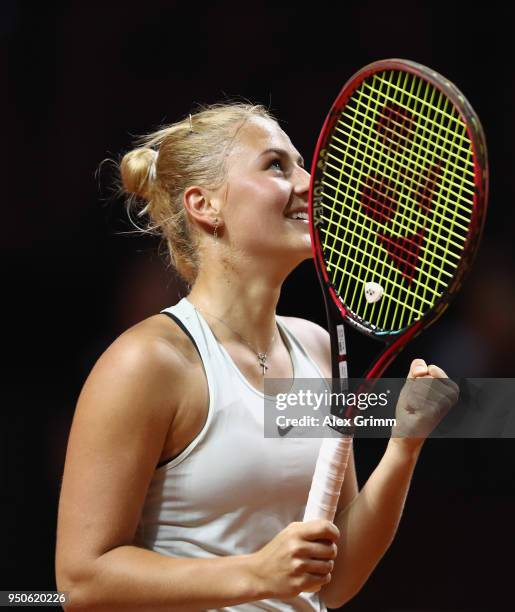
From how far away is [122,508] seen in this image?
1127mm

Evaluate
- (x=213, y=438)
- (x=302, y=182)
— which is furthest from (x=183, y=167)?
(x=213, y=438)

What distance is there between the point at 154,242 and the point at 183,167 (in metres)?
1.24

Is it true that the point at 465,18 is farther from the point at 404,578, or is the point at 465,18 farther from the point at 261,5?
the point at 404,578

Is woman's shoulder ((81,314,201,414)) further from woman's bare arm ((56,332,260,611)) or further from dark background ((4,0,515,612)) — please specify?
dark background ((4,0,515,612))

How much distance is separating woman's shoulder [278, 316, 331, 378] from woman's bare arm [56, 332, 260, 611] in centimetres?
35

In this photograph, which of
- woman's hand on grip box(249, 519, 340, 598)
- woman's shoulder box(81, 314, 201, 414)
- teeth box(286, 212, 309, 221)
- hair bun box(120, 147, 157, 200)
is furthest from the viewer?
hair bun box(120, 147, 157, 200)

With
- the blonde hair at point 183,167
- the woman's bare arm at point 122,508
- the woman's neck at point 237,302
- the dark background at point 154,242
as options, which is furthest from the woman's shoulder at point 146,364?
the dark background at point 154,242

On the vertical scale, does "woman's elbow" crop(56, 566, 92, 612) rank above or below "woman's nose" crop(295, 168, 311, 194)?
below

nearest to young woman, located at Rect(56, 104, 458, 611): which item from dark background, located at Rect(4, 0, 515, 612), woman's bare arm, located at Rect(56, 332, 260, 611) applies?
woman's bare arm, located at Rect(56, 332, 260, 611)

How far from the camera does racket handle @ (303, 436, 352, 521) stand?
1.11 m

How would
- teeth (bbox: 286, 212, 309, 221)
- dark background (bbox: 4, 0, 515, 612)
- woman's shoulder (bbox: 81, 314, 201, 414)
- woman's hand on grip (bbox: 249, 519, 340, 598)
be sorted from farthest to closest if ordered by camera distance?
1. dark background (bbox: 4, 0, 515, 612)
2. teeth (bbox: 286, 212, 309, 221)
3. woman's shoulder (bbox: 81, 314, 201, 414)
4. woman's hand on grip (bbox: 249, 519, 340, 598)

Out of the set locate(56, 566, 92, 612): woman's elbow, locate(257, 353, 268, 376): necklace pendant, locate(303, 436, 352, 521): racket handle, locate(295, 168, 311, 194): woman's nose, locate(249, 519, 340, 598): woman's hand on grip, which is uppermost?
locate(295, 168, 311, 194): woman's nose

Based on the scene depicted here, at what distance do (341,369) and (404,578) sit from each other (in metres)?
1.34

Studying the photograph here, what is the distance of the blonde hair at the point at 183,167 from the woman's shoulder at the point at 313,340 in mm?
180
